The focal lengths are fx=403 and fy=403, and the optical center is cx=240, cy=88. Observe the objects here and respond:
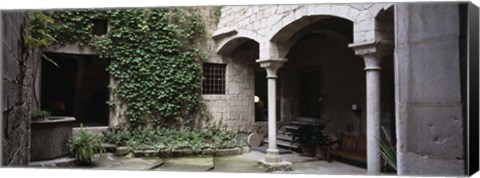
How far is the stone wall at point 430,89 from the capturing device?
1.95 meters

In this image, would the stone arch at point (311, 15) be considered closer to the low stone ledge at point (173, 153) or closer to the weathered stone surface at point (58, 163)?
the low stone ledge at point (173, 153)

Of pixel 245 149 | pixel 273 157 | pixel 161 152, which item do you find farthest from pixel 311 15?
pixel 161 152

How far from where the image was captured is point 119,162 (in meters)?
5.68

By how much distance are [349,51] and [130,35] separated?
13.1 feet

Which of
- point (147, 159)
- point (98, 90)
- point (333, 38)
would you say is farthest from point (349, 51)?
point (98, 90)

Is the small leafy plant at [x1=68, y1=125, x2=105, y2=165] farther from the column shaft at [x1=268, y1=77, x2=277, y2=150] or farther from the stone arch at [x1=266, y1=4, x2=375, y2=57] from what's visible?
the stone arch at [x1=266, y1=4, x2=375, y2=57]

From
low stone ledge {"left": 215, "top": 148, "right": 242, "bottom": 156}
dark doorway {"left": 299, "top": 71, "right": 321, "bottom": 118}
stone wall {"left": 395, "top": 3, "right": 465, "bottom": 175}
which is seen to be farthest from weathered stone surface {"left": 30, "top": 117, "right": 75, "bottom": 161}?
dark doorway {"left": 299, "top": 71, "right": 321, "bottom": 118}

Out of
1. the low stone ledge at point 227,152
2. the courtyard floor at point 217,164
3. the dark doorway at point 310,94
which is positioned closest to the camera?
the courtyard floor at point 217,164

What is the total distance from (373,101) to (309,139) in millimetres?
2562

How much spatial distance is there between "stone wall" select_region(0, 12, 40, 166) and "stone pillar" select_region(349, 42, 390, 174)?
343 centimetres

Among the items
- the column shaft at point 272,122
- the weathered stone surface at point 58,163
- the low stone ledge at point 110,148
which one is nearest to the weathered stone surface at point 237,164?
the column shaft at point 272,122

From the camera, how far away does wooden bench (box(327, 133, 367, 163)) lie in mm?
6200

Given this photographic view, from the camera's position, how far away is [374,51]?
14.7 feet

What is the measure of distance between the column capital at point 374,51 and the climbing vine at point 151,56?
3706 millimetres
